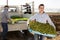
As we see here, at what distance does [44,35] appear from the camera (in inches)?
188

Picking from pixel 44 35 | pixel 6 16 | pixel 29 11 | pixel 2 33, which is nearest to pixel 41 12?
pixel 44 35

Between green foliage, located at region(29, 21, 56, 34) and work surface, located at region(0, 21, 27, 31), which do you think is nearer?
green foliage, located at region(29, 21, 56, 34)

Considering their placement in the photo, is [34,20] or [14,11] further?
[14,11]

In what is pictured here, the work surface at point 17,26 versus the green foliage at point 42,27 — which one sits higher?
the green foliage at point 42,27

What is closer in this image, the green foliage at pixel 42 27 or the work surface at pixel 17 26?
the green foliage at pixel 42 27

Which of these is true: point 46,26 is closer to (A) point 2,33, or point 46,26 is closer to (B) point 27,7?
(A) point 2,33

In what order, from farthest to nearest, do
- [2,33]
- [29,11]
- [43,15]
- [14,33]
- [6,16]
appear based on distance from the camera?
[29,11] < [14,33] < [2,33] < [6,16] < [43,15]

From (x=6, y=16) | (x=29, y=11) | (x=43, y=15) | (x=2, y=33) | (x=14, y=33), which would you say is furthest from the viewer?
(x=29, y=11)

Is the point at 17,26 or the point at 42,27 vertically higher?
the point at 42,27

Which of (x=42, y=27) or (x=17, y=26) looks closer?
(x=42, y=27)

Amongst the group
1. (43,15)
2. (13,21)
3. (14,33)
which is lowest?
(14,33)

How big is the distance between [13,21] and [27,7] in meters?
2.39

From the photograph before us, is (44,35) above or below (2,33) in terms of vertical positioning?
above

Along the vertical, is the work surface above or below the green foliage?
below
